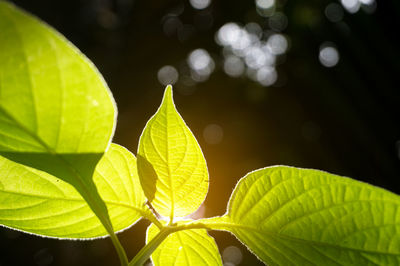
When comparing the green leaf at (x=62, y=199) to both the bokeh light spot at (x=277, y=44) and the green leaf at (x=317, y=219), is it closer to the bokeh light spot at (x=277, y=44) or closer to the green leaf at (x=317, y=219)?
the green leaf at (x=317, y=219)

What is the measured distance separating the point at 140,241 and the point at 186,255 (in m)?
2.15

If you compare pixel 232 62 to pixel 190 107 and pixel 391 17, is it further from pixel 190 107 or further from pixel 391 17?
pixel 391 17

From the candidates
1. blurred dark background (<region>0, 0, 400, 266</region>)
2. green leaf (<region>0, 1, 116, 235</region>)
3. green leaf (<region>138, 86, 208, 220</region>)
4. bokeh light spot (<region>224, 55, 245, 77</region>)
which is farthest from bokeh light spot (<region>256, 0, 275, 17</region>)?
green leaf (<region>0, 1, 116, 235</region>)

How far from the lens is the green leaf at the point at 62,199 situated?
0.40 metres

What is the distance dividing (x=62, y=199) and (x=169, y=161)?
117mm

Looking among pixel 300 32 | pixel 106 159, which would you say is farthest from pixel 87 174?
pixel 300 32

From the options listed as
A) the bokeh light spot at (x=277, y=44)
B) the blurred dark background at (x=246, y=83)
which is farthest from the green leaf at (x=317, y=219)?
the bokeh light spot at (x=277, y=44)

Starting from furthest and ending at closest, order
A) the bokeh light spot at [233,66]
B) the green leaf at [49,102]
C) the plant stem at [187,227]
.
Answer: the bokeh light spot at [233,66] < the plant stem at [187,227] < the green leaf at [49,102]

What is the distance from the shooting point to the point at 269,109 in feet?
9.22

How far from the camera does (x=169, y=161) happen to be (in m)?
0.41

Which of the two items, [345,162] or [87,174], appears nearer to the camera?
[87,174]

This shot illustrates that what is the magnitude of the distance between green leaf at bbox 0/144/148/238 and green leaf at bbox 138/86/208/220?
0.02 m

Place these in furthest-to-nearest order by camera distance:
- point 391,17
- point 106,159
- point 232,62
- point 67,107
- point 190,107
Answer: point 232,62
point 190,107
point 391,17
point 106,159
point 67,107

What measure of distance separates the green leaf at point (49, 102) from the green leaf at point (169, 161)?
0.07m
